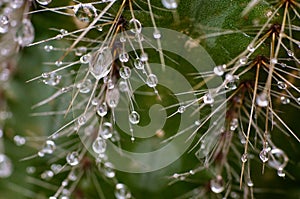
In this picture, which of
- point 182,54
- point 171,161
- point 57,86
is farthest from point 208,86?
point 57,86

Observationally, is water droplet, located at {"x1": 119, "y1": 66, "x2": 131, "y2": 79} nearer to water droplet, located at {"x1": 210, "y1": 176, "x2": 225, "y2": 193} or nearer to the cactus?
the cactus

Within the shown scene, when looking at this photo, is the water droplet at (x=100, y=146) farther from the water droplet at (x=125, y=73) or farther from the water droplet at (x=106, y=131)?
the water droplet at (x=125, y=73)

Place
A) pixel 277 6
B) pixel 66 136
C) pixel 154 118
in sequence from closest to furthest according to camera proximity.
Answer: pixel 277 6 < pixel 154 118 < pixel 66 136

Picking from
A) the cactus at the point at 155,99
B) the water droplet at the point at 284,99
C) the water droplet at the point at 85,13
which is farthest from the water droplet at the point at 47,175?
the water droplet at the point at 284,99

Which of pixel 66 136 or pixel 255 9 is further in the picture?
pixel 66 136

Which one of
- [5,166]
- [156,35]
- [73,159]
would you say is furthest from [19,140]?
[156,35]

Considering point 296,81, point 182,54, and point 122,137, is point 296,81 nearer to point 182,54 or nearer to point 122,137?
point 182,54

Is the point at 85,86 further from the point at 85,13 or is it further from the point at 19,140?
the point at 19,140
